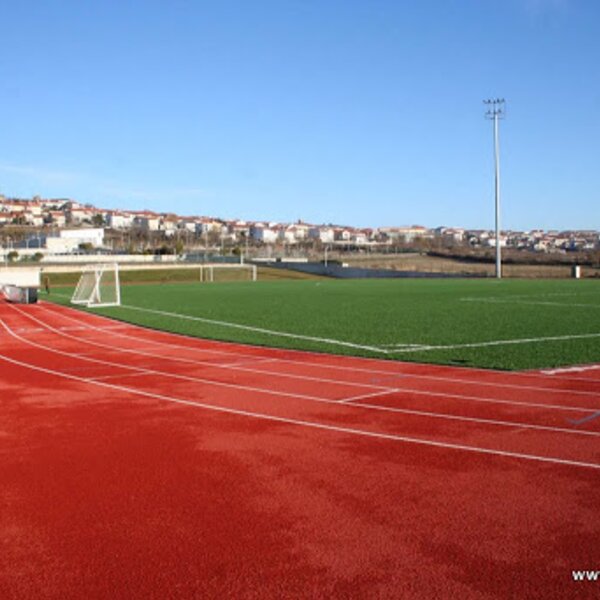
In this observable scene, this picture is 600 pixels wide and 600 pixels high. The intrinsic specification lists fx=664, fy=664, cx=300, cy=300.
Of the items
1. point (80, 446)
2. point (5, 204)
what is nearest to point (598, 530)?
point (80, 446)

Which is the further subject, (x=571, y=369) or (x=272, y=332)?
(x=272, y=332)

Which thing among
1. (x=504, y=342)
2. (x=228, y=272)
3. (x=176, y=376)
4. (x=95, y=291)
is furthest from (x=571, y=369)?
(x=228, y=272)

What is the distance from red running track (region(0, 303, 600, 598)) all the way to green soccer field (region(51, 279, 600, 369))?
2.34m

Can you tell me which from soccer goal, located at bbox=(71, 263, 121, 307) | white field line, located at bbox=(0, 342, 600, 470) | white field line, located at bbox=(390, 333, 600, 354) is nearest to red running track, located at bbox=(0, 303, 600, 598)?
white field line, located at bbox=(0, 342, 600, 470)

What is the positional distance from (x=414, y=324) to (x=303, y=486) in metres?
13.2

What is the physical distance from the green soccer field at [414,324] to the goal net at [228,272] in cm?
3124

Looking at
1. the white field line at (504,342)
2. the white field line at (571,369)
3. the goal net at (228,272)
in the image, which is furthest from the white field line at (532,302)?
the goal net at (228,272)

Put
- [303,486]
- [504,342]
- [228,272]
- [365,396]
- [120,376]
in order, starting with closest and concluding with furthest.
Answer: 1. [303,486]
2. [365,396]
3. [120,376]
4. [504,342]
5. [228,272]

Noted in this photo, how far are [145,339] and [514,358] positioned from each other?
365 inches

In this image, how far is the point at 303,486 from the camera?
5.65 meters

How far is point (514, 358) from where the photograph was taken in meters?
12.1

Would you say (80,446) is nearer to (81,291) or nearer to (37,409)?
(37,409)

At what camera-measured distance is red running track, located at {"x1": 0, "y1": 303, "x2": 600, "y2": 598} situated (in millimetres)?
4031

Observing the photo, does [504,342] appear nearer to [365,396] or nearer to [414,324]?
[414,324]
